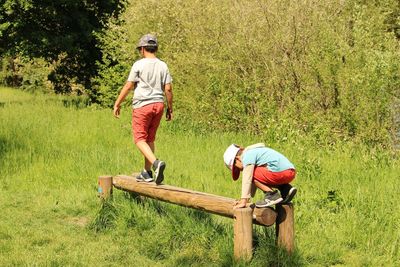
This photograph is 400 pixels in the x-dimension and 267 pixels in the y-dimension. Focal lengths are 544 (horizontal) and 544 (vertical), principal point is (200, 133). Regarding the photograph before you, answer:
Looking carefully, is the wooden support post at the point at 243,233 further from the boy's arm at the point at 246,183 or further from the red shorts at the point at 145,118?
the red shorts at the point at 145,118

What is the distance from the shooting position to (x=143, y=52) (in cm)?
741

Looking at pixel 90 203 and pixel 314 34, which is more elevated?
pixel 314 34

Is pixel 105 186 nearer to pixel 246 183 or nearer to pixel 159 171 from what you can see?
pixel 159 171

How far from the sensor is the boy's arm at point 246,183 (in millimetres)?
5273

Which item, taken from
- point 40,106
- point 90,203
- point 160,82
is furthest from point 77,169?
point 40,106

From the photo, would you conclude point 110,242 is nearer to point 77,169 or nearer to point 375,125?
point 77,169

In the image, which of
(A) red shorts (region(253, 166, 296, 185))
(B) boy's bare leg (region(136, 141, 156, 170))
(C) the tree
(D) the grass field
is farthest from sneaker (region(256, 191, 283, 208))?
(C) the tree

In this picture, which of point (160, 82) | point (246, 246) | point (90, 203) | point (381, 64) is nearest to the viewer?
point (246, 246)

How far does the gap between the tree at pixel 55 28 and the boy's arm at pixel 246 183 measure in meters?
20.0

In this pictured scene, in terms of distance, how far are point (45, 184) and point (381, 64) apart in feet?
21.7

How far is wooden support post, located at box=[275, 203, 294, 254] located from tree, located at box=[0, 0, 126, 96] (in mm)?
20223

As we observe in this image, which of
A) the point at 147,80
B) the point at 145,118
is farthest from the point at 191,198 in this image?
the point at 147,80

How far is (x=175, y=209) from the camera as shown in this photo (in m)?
6.90

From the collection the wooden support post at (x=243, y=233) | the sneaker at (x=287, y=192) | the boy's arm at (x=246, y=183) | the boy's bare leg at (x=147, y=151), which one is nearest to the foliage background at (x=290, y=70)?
the boy's bare leg at (x=147, y=151)
